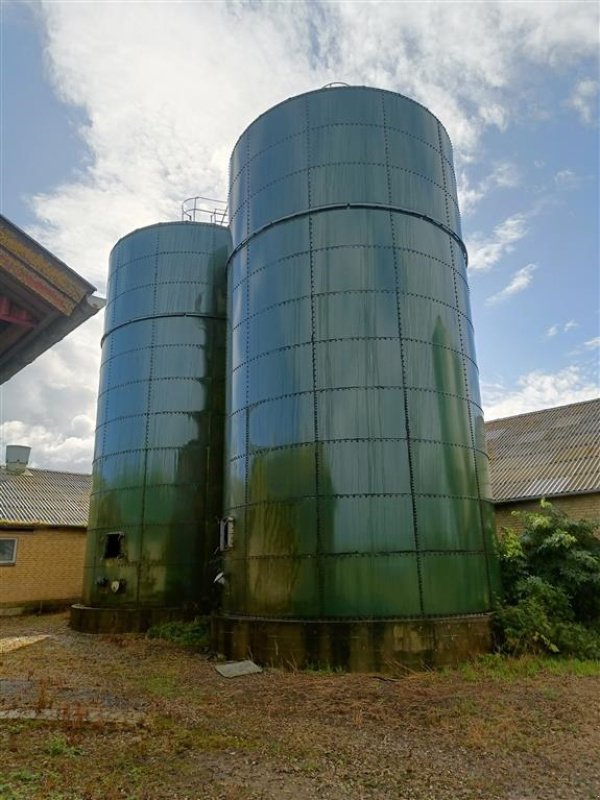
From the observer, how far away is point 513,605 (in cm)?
1118

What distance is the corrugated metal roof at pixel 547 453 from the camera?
56.1 ft

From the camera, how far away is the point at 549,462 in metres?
18.8

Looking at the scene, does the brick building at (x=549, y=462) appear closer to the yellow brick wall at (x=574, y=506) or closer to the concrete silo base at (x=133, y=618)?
the yellow brick wall at (x=574, y=506)

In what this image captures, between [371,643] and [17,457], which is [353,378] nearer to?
[371,643]

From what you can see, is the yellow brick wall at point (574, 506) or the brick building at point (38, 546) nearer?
the yellow brick wall at point (574, 506)

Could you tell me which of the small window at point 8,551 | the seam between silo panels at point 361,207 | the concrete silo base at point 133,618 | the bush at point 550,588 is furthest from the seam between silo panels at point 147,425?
the bush at point 550,588

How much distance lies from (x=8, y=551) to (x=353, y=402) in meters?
16.5

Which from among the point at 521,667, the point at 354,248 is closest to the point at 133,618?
the point at 521,667

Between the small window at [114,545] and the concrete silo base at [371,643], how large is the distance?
695cm

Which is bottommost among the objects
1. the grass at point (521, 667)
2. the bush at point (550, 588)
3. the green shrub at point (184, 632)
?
the grass at point (521, 667)

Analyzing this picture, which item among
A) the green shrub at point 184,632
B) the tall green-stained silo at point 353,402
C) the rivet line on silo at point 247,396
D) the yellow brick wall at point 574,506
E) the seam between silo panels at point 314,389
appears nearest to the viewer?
the tall green-stained silo at point 353,402

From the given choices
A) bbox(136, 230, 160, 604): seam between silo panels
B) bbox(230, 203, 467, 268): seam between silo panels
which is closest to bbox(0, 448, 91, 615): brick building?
bbox(136, 230, 160, 604): seam between silo panels

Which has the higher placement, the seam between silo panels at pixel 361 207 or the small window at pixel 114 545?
the seam between silo panels at pixel 361 207

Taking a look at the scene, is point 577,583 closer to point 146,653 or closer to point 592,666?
point 592,666
